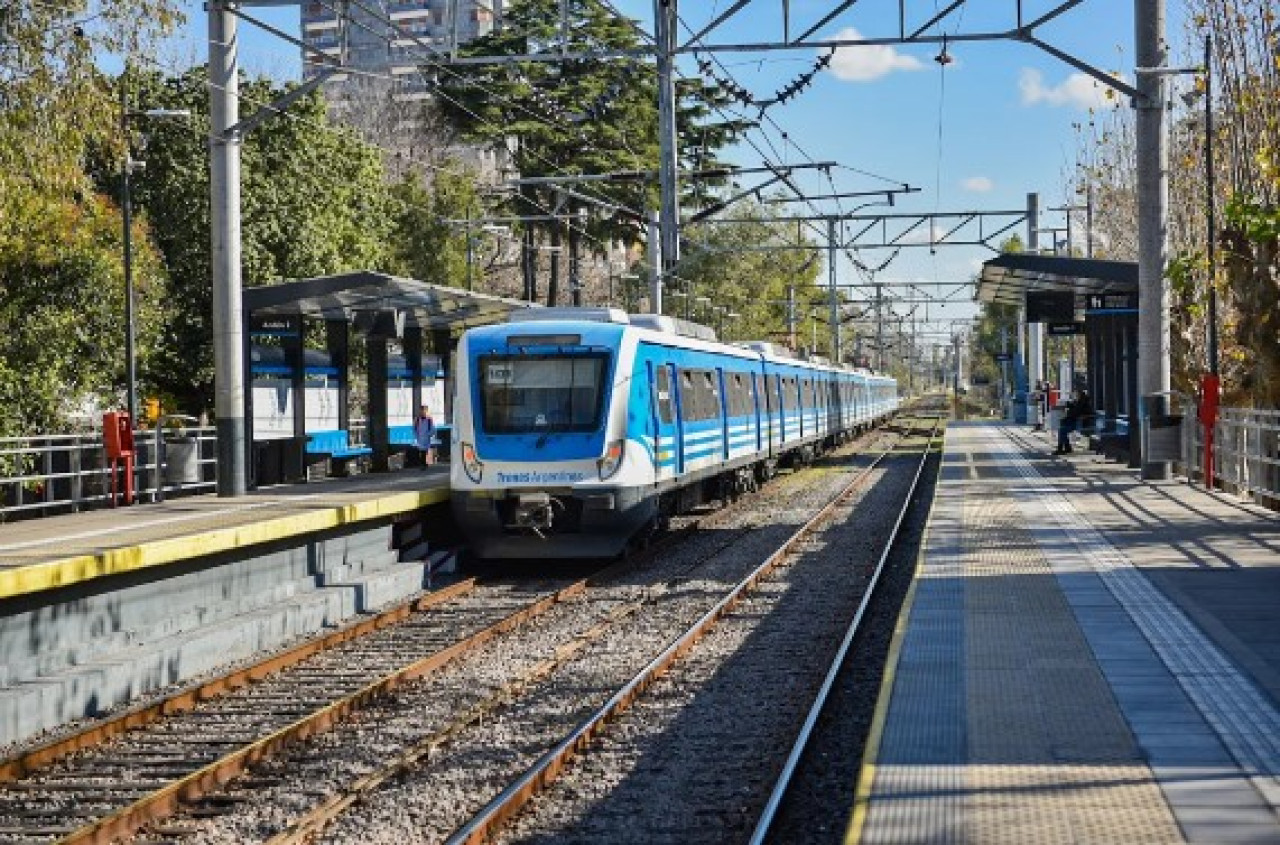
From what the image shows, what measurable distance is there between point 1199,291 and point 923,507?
33.7ft

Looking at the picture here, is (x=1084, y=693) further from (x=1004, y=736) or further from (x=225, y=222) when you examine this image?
(x=225, y=222)

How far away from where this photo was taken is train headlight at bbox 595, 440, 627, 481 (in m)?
18.8

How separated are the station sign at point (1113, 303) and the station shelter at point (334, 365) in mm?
10277

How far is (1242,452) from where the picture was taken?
24.1m

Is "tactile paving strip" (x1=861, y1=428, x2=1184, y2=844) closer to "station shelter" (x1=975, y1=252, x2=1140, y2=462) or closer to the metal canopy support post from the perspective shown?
"station shelter" (x1=975, y1=252, x2=1140, y2=462)

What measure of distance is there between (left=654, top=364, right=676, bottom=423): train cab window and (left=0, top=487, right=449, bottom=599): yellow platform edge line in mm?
2961

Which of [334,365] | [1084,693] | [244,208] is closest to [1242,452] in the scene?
[1084,693]

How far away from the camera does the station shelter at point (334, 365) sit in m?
23.7

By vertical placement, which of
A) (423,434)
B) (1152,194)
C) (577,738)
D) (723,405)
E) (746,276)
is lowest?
(577,738)

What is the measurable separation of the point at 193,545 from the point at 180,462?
11.1 metres

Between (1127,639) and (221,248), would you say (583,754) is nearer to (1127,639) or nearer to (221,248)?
(1127,639)

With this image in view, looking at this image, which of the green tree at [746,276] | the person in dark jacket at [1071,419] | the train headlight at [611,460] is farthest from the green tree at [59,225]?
the green tree at [746,276]

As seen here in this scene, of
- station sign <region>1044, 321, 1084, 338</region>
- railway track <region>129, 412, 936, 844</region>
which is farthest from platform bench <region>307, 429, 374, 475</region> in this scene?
station sign <region>1044, 321, 1084, 338</region>

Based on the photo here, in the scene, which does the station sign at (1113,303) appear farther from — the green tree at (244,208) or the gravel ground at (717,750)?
the green tree at (244,208)
